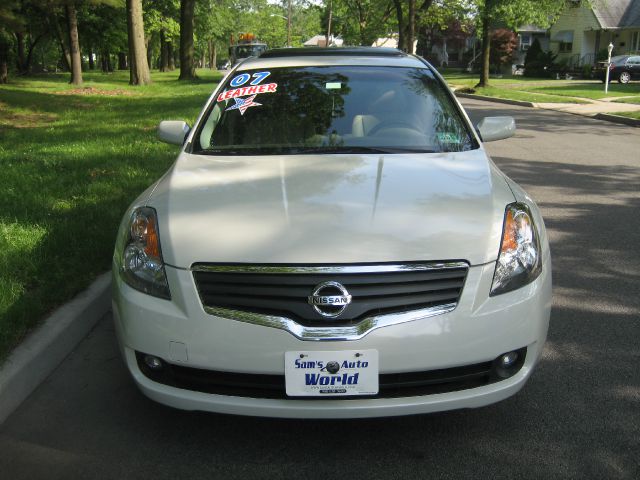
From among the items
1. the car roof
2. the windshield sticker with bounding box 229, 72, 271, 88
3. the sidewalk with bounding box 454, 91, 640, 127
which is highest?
the car roof

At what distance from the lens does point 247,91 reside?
4.30 metres

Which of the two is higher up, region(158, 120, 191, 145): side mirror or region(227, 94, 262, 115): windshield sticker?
region(227, 94, 262, 115): windshield sticker

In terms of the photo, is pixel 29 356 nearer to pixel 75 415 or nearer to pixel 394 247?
pixel 75 415

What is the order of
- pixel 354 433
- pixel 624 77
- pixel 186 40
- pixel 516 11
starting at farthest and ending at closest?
pixel 624 77 → pixel 186 40 → pixel 516 11 → pixel 354 433

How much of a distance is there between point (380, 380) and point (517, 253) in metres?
0.78

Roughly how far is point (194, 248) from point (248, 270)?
9.6 inches

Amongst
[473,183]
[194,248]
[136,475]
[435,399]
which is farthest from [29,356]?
[473,183]

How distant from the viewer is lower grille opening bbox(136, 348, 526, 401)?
2572 mm

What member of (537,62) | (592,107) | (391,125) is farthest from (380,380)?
(537,62)

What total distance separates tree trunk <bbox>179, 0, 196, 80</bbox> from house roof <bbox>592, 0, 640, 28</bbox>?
28.5 metres

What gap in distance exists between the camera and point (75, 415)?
3.10 metres

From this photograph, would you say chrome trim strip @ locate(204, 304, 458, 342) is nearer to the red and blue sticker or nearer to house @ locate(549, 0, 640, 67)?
the red and blue sticker

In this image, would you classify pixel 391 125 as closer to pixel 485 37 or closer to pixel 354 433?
pixel 354 433


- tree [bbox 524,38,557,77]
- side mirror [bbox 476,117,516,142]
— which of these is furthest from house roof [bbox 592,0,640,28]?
side mirror [bbox 476,117,516,142]
